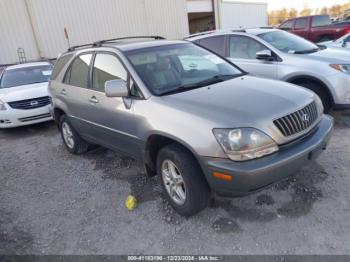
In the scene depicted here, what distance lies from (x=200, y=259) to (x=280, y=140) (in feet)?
4.00

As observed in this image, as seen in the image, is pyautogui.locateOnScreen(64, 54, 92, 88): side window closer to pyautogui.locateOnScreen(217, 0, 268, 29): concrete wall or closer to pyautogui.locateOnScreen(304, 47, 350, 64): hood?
pyautogui.locateOnScreen(304, 47, 350, 64): hood

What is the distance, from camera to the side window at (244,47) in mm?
5753

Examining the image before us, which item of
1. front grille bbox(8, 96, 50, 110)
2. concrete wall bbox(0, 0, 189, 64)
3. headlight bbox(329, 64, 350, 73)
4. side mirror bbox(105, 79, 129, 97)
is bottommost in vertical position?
front grille bbox(8, 96, 50, 110)

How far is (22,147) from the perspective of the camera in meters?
5.94

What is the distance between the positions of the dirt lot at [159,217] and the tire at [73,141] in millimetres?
612

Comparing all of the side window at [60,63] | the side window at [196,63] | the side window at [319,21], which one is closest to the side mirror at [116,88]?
the side window at [196,63]

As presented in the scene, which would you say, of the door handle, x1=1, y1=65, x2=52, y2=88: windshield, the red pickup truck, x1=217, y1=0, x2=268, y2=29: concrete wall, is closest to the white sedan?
x1=1, y1=65, x2=52, y2=88: windshield

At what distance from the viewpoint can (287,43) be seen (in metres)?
5.80

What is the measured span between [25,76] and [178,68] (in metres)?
5.64

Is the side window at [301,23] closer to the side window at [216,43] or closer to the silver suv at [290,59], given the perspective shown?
the silver suv at [290,59]

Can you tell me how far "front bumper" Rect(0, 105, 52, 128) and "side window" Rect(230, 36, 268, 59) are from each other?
4.10 m

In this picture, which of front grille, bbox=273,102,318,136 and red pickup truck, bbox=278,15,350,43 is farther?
red pickup truck, bbox=278,15,350,43

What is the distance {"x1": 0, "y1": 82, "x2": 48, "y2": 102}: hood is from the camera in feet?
21.8

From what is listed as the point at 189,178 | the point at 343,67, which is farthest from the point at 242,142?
the point at 343,67
